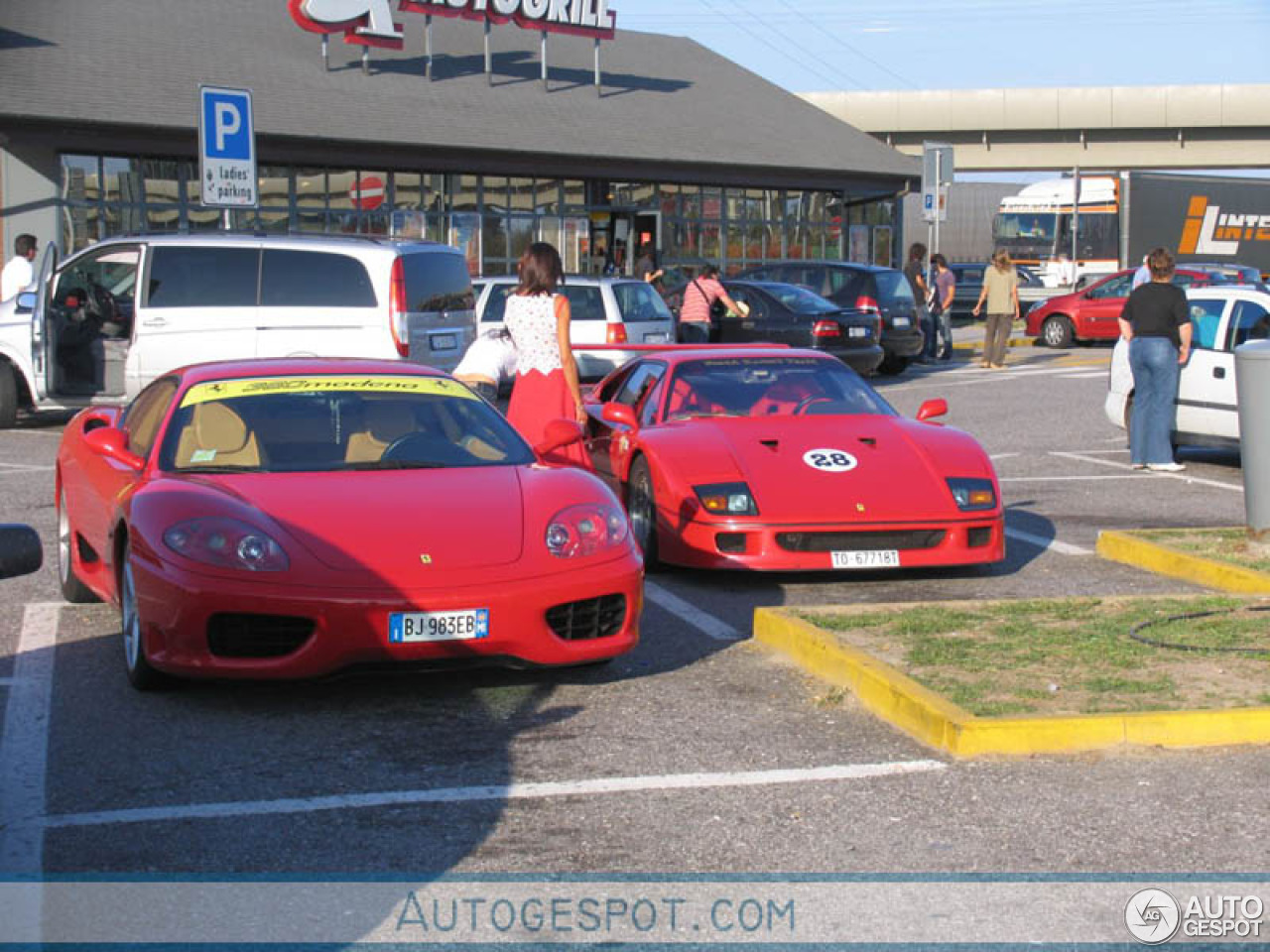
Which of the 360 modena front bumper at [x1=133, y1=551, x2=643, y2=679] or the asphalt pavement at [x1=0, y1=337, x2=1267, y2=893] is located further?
the 360 modena front bumper at [x1=133, y1=551, x2=643, y2=679]

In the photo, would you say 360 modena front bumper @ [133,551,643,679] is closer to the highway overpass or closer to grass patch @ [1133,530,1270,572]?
grass patch @ [1133,530,1270,572]

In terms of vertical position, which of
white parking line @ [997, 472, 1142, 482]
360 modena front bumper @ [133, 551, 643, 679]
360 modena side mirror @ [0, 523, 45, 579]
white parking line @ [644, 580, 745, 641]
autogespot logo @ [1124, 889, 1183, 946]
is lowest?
white parking line @ [644, 580, 745, 641]

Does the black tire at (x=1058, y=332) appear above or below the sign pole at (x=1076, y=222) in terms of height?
below

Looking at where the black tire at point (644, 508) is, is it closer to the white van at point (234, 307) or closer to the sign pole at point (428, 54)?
the white van at point (234, 307)

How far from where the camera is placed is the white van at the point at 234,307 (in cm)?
1577

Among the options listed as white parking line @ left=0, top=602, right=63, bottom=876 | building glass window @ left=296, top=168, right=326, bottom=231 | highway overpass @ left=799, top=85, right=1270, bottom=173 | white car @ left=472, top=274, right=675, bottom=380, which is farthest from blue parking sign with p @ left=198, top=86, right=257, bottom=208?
highway overpass @ left=799, top=85, right=1270, bottom=173

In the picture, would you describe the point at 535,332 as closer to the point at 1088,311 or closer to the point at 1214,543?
the point at 1214,543

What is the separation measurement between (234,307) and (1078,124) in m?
42.9

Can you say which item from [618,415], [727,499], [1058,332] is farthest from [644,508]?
[1058,332]

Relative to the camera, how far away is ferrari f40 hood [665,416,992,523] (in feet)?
30.1

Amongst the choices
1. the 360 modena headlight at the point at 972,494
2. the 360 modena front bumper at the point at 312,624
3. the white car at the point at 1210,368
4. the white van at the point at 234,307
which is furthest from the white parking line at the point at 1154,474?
the 360 modena front bumper at the point at 312,624

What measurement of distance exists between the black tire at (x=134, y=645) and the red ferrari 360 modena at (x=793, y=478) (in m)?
3.28

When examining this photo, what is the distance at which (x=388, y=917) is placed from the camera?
4.32 metres

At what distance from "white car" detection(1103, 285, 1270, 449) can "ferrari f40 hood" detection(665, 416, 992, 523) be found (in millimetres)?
4772
